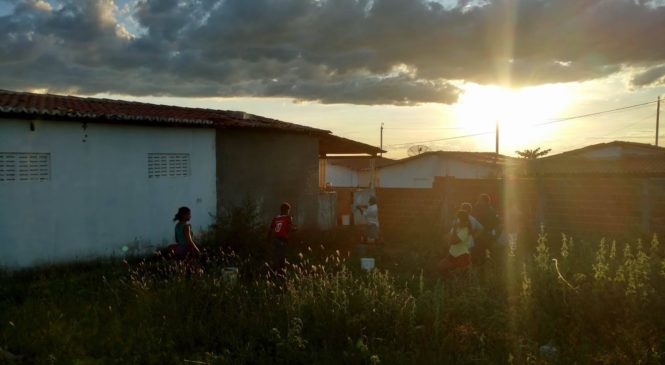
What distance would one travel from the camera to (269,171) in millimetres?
15742

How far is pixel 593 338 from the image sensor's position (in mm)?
5539

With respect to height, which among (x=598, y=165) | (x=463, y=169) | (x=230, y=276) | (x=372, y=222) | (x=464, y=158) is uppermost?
(x=464, y=158)

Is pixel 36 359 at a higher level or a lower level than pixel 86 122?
lower

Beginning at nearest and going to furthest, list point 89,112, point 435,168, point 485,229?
point 485,229 < point 89,112 < point 435,168

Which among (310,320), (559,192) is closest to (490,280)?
(310,320)

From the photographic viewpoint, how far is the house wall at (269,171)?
14477 millimetres

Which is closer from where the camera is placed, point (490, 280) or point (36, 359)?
point (36, 359)

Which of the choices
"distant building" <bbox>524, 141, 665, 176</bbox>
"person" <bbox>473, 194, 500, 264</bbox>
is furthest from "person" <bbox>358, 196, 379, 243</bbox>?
"distant building" <bbox>524, 141, 665, 176</bbox>

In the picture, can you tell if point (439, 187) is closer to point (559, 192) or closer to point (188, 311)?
point (559, 192)

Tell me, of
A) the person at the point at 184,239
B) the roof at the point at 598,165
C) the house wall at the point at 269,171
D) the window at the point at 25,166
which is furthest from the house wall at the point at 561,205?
the roof at the point at 598,165

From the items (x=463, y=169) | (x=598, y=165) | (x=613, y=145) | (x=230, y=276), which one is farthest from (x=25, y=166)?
(x=613, y=145)

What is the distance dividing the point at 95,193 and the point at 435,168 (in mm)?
27594

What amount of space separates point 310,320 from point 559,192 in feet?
31.7

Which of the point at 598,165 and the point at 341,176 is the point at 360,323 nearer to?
the point at 598,165
